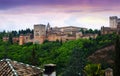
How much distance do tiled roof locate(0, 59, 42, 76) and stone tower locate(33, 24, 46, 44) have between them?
5051 inches

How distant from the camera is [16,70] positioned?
33.3ft

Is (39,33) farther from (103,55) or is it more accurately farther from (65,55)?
(103,55)

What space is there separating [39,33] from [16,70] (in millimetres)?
135294

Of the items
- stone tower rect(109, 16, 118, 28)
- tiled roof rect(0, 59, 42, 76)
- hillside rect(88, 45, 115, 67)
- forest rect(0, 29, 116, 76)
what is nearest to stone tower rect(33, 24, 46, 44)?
forest rect(0, 29, 116, 76)

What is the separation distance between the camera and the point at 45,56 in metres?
98.4

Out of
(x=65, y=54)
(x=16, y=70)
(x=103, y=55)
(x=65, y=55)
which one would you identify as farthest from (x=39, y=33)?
(x=16, y=70)

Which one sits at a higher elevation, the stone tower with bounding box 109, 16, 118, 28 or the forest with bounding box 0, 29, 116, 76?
the stone tower with bounding box 109, 16, 118, 28

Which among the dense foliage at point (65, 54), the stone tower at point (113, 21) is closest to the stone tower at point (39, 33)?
the dense foliage at point (65, 54)

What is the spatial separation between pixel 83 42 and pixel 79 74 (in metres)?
47.2

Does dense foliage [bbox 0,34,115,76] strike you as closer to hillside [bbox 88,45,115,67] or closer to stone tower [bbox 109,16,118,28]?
hillside [bbox 88,45,115,67]

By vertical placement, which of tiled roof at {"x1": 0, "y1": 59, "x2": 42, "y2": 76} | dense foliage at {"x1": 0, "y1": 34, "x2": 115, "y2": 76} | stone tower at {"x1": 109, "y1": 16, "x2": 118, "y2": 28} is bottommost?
dense foliage at {"x1": 0, "y1": 34, "x2": 115, "y2": 76}

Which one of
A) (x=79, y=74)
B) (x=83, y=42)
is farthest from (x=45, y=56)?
(x=79, y=74)

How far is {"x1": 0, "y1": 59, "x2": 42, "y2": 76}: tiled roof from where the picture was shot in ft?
33.1

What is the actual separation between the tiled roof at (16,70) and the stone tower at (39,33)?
12830 cm
